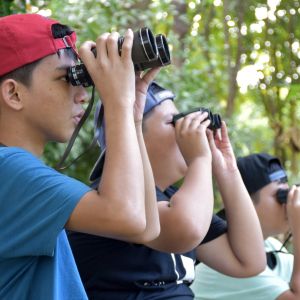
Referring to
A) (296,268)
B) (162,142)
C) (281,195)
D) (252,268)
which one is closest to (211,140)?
(162,142)

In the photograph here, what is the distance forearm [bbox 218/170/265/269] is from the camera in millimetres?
2395

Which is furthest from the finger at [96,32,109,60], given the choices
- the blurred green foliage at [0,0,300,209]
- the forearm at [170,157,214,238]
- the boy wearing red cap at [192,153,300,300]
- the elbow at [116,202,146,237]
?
the blurred green foliage at [0,0,300,209]

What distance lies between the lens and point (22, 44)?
1611mm

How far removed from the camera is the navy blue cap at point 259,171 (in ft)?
10.1

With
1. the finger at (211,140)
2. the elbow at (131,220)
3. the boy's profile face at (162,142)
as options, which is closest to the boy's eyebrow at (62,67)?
the elbow at (131,220)

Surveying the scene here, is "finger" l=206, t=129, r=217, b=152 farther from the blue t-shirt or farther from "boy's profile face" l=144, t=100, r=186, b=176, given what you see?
the blue t-shirt

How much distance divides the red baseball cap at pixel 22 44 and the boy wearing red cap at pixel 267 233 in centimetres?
138

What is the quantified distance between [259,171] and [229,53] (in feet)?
14.6

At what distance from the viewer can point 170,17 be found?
19.7ft

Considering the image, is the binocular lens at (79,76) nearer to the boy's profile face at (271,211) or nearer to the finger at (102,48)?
the finger at (102,48)

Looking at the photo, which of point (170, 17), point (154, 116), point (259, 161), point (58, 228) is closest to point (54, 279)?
point (58, 228)

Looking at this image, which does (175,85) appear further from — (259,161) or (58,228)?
(58,228)

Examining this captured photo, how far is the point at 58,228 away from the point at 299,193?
146cm

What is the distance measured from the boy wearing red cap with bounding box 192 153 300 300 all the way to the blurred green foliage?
1.56 metres
